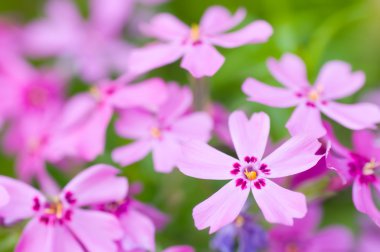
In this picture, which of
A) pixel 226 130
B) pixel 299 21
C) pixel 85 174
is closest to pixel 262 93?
pixel 226 130

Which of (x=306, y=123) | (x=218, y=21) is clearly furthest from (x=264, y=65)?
(x=306, y=123)

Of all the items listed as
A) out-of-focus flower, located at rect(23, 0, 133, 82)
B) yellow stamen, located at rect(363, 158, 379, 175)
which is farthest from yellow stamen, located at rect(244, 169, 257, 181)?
out-of-focus flower, located at rect(23, 0, 133, 82)

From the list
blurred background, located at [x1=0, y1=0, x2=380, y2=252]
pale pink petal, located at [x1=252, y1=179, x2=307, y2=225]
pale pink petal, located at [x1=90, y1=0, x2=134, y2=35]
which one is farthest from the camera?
pale pink petal, located at [x1=90, y1=0, x2=134, y2=35]

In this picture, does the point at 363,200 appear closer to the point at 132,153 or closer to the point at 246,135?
the point at 246,135

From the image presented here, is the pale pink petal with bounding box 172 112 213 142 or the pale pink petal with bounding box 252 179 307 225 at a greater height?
the pale pink petal with bounding box 172 112 213 142

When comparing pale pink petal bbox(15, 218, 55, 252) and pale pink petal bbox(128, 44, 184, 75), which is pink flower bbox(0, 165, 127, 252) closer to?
pale pink petal bbox(15, 218, 55, 252)

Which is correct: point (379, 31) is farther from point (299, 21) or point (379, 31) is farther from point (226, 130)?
point (226, 130)

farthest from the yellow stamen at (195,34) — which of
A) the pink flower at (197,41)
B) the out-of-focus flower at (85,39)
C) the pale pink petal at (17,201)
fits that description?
the out-of-focus flower at (85,39)
